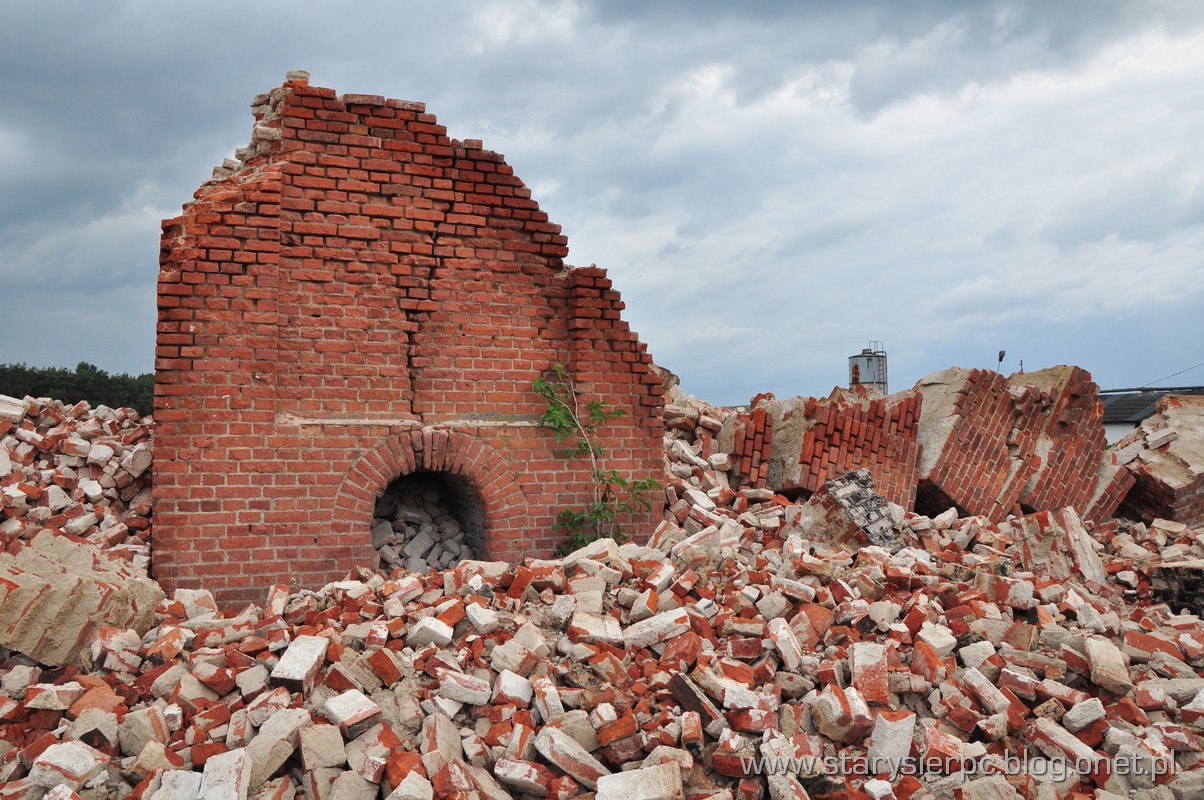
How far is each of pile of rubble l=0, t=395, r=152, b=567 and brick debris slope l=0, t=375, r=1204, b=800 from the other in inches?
31.6

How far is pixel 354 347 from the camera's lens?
674 cm

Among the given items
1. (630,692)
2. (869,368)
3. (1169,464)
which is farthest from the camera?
(869,368)

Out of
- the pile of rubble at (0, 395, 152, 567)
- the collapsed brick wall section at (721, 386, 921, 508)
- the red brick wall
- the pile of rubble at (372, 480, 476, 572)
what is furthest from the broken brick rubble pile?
the collapsed brick wall section at (721, 386, 921, 508)

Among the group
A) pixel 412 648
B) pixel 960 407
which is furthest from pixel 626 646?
pixel 960 407

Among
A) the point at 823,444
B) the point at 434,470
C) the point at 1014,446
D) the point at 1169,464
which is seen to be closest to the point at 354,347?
the point at 434,470

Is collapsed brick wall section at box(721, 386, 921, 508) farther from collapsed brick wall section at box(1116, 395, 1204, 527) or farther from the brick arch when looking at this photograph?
collapsed brick wall section at box(1116, 395, 1204, 527)

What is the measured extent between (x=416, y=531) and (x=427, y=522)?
123 millimetres

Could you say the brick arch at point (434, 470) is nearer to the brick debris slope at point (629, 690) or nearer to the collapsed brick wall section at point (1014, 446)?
the brick debris slope at point (629, 690)

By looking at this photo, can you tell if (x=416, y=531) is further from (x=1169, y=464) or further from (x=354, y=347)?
(x=1169, y=464)

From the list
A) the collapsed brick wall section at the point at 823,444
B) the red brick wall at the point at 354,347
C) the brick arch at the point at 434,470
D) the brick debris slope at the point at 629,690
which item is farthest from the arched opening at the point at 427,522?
the collapsed brick wall section at the point at 823,444

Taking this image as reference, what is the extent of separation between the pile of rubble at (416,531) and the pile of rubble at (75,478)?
169 centimetres

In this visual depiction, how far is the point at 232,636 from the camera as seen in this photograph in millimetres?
5105

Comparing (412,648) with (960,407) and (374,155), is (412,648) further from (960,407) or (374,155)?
(960,407)

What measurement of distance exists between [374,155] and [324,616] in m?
3.54
